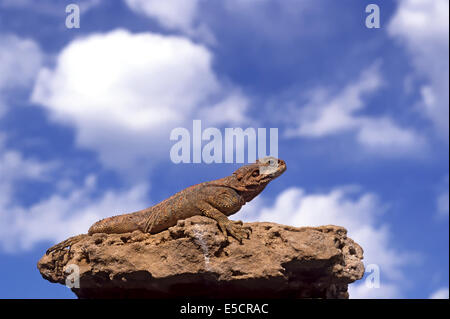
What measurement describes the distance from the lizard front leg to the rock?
0.42 feet

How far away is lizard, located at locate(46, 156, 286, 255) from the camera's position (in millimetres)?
10266

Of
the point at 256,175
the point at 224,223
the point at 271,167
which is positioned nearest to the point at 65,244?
the point at 224,223

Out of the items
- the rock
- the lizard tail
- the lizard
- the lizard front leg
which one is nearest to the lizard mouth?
the lizard

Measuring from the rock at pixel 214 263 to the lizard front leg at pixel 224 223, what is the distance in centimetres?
13

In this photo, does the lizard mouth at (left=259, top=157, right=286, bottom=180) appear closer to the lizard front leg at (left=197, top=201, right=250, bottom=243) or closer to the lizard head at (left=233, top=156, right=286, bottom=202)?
the lizard head at (left=233, top=156, right=286, bottom=202)

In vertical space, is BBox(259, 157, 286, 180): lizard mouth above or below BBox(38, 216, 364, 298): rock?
above

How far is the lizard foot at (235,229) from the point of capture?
9.73 meters

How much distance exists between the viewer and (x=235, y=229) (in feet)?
32.3

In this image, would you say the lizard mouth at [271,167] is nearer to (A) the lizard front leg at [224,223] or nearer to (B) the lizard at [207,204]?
(B) the lizard at [207,204]

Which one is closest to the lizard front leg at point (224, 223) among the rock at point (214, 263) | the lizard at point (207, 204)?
the lizard at point (207, 204)
